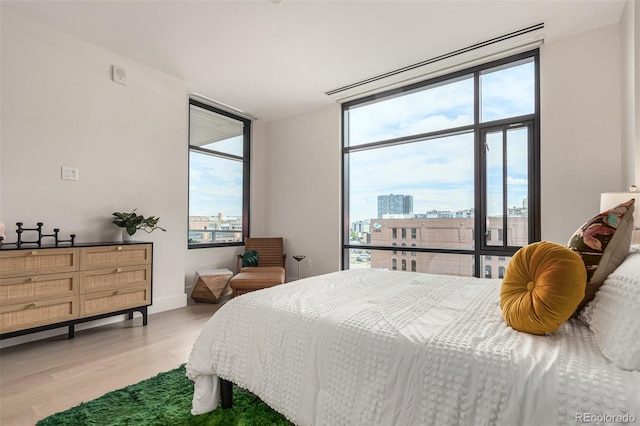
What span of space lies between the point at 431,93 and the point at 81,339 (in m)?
4.66

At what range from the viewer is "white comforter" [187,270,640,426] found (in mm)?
824

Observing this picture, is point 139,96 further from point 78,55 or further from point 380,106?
point 380,106

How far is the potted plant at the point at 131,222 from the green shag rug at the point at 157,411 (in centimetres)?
181

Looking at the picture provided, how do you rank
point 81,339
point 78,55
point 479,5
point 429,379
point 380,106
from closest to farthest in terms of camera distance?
point 429,379 < point 479,5 < point 81,339 < point 78,55 < point 380,106

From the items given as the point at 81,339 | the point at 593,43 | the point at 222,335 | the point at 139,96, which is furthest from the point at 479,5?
the point at 81,339

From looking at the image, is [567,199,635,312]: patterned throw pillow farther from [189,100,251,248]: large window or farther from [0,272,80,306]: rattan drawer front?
[189,100,251,248]: large window

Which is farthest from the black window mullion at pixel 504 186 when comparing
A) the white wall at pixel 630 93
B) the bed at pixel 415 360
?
the bed at pixel 415 360

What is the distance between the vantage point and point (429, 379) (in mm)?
984

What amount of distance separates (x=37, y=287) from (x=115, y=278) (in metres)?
0.59

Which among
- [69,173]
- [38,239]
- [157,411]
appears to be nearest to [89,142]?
[69,173]

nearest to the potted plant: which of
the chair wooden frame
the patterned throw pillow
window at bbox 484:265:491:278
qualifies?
the chair wooden frame

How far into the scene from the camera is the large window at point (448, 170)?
11.3ft

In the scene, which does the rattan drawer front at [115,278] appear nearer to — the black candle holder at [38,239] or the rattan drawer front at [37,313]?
the rattan drawer front at [37,313]

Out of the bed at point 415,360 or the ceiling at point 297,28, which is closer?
the bed at point 415,360
